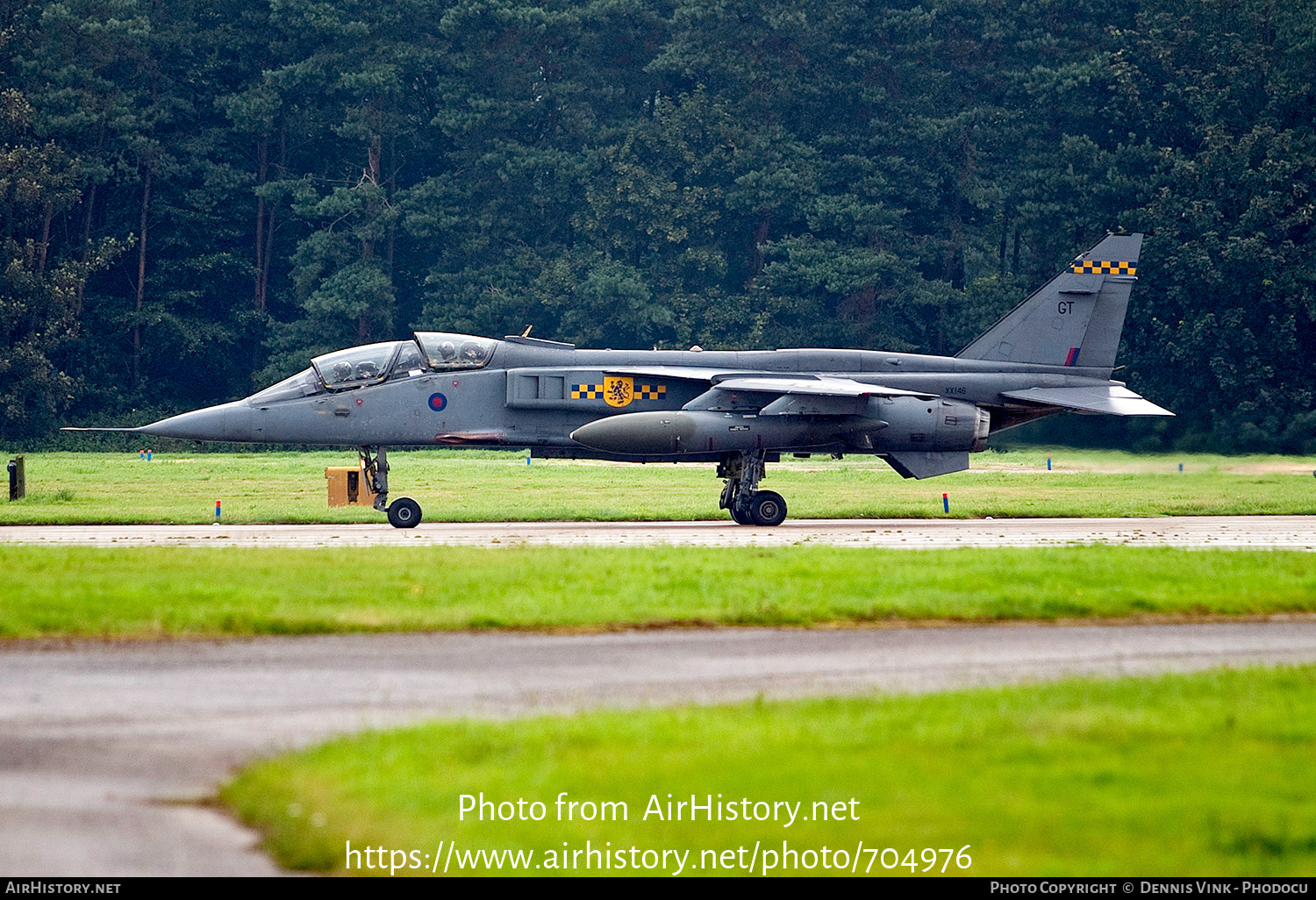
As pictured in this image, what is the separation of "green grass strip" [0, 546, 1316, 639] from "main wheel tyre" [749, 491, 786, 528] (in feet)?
19.1

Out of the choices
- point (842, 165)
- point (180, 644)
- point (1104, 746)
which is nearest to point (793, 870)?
point (1104, 746)

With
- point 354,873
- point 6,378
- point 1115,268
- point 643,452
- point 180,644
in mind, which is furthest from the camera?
point 6,378

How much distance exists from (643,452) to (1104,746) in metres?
14.9

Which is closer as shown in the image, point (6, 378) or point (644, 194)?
point (6, 378)

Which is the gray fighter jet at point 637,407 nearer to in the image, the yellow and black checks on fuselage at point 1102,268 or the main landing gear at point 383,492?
the main landing gear at point 383,492

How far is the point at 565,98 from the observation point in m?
64.9

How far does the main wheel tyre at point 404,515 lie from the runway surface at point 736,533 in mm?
147

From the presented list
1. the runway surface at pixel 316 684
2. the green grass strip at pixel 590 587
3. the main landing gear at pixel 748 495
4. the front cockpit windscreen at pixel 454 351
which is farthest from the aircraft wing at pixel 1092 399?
the runway surface at pixel 316 684

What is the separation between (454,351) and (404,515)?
2.90 meters

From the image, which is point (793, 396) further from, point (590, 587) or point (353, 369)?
point (590, 587)

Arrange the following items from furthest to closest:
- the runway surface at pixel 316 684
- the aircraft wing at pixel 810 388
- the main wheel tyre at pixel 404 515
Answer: the aircraft wing at pixel 810 388, the main wheel tyre at pixel 404 515, the runway surface at pixel 316 684

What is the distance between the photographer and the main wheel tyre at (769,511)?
75.6 feet

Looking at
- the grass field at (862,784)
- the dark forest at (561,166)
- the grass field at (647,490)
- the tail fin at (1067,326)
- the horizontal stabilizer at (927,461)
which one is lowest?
the grass field at (647,490)

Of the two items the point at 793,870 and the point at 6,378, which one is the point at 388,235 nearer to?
the point at 6,378
